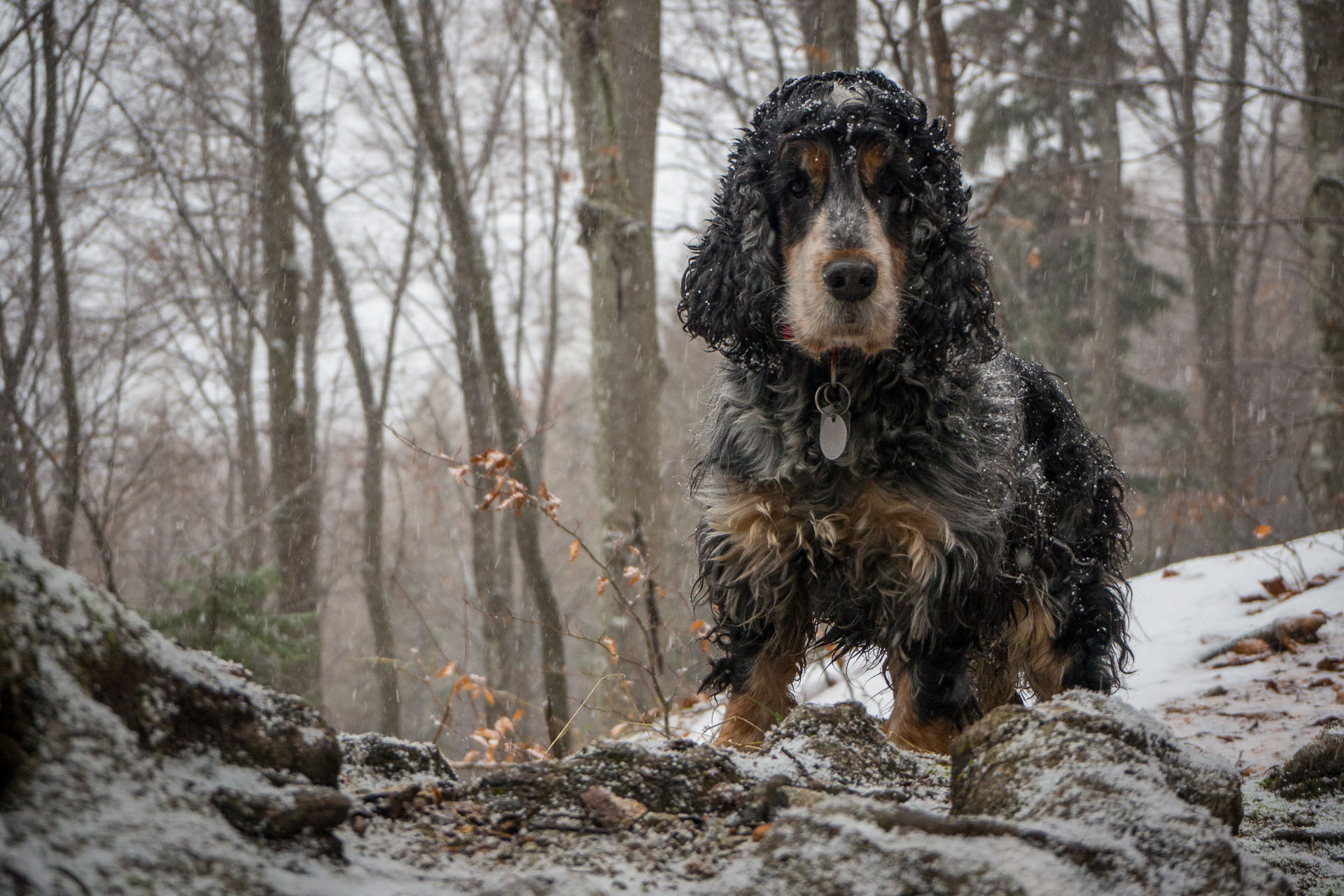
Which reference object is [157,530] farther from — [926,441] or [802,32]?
[926,441]

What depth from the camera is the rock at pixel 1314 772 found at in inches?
97.9

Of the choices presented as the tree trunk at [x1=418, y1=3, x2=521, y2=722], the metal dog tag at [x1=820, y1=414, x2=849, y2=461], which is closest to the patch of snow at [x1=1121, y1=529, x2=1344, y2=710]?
the metal dog tag at [x1=820, y1=414, x2=849, y2=461]

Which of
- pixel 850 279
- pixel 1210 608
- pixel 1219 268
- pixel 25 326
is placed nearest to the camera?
pixel 850 279

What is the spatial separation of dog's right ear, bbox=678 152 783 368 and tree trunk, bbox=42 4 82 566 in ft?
28.6

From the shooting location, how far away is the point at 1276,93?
6.40 m

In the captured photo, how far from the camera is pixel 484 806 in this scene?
5.66ft

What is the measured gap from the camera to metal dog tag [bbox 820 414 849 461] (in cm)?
299

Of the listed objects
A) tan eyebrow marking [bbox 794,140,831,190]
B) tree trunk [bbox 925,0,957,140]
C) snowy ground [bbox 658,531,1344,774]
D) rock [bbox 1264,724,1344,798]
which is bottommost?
snowy ground [bbox 658,531,1344,774]

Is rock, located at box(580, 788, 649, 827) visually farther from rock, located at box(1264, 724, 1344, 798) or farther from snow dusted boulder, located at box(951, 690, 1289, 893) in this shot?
rock, located at box(1264, 724, 1344, 798)

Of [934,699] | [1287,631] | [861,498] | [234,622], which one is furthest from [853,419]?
[234,622]

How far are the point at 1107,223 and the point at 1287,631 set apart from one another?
1238 centimetres

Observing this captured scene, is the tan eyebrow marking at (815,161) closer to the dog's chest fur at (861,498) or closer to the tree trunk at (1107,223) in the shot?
the dog's chest fur at (861,498)

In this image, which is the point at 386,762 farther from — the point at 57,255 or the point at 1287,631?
the point at 57,255

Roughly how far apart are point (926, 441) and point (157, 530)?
58.7ft
